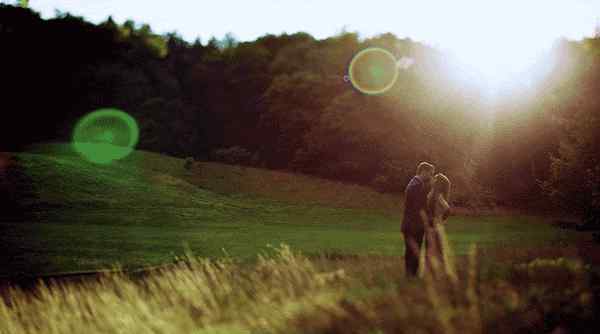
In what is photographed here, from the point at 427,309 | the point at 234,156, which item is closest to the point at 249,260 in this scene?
the point at 427,309

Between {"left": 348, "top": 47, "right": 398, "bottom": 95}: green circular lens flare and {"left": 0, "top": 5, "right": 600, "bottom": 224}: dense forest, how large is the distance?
1241 mm

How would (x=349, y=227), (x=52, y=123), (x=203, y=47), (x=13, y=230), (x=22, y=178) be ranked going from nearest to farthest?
1. (x=13, y=230)
2. (x=349, y=227)
3. (x=22, y=178)
4. (x=52, y=123)
5. (x=203, y=47)

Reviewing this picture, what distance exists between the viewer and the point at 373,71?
53.3 meters

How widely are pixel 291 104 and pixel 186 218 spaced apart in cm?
2902

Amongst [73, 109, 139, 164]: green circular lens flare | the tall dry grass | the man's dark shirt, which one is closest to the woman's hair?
the man's dark shirt

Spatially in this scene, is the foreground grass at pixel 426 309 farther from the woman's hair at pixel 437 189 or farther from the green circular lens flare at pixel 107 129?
the green circular lens flare at pixel 107 129

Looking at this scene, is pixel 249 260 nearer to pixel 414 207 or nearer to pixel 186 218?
pixel 414 207

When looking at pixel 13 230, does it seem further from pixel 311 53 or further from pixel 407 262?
pixel 311 53

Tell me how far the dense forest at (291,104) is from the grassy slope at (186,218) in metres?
5.95

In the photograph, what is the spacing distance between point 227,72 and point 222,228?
47.3m

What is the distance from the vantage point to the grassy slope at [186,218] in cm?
1750

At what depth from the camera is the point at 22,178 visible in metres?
32.8

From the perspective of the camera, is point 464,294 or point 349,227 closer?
point 464,294

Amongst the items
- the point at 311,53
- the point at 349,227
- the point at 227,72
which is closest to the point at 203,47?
the point at 227,72
